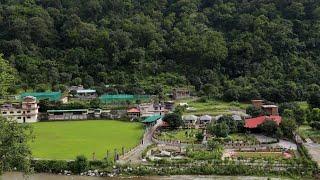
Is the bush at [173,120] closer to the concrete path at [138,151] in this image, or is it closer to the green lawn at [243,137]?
the concrete path at [138,151]

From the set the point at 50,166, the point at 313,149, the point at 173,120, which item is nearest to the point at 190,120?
the point at 173,120

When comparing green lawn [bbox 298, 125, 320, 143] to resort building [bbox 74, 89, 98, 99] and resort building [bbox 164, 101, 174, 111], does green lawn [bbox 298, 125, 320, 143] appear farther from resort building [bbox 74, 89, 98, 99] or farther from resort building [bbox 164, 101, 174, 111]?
resort building [bbox 74, 89, 98, 99]

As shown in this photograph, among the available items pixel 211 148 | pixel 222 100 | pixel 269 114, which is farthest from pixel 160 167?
pixel 222 100

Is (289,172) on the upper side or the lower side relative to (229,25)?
lower

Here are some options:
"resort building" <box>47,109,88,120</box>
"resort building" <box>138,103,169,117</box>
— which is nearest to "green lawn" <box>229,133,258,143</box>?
"resort building" <box>138,103,169,117</box>

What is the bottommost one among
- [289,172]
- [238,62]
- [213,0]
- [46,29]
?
[289,172]

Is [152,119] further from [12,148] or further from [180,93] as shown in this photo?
[12,148]

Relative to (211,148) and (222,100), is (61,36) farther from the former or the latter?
(211,148)
